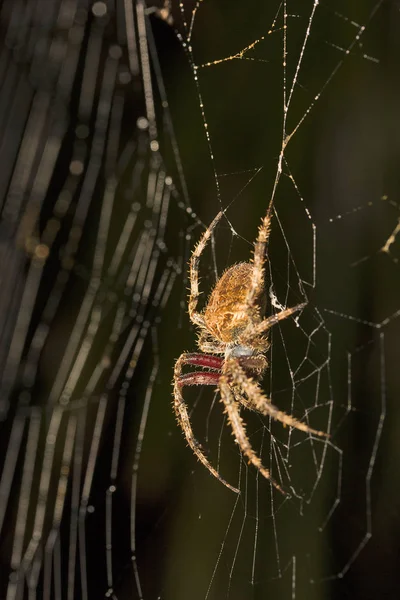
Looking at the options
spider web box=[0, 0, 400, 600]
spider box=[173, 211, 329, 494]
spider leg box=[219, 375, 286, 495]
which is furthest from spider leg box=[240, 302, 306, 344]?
spider web box=[0, 0, 400, 600]

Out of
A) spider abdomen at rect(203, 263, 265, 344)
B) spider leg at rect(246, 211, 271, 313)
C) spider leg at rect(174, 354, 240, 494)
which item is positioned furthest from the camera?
spider leg at rect(174, 354, 240, 494)

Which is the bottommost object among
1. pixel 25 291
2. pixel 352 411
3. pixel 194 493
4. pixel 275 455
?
pixel 194 493

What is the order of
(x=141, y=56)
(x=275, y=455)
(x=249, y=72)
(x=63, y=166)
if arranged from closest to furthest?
(x=275, y=455) < (x=249, y=72) < (x=141, y=56) < (x=63, y=166)

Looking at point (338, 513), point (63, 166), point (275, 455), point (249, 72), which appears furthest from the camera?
point (63, 166)

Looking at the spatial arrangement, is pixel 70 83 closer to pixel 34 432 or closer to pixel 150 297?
pixel 150 297

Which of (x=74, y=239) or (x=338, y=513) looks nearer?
(x=338, y=513)

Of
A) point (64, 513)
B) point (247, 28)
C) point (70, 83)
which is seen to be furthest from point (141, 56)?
point (64, 513)

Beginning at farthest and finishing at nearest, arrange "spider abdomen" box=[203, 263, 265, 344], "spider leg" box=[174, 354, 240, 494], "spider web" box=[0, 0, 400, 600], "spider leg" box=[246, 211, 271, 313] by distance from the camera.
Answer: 1. "spider web" box=[0, 0, 400, 600]
2. "spider leg" box=[174, 354, 240, 494]
3. "spider abdomen" box=[203, 263, 265, 344]
4. "spider leg" box=[246, 211, 271, 313]

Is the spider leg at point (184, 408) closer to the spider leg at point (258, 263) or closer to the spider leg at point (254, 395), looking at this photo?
the spider leg at point (254, 395)

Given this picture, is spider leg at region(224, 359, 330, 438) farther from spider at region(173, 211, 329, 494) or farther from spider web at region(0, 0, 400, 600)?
spider web at region(0, 0, 400, 600)
